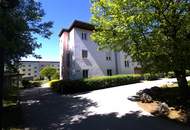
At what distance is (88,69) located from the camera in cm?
3375

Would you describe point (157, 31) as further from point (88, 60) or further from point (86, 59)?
point (88, 60)

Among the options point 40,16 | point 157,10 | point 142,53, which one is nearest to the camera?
point 157,10

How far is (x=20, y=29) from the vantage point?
1302 cm

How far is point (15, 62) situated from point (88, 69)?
17.8 m

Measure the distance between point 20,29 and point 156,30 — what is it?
8085 mm

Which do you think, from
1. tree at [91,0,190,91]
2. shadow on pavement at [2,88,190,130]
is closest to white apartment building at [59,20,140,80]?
tree at [91,0,190,91]

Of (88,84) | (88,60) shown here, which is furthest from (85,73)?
(88,84)

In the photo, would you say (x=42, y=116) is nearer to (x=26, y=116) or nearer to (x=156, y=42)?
(x=26, y=116)

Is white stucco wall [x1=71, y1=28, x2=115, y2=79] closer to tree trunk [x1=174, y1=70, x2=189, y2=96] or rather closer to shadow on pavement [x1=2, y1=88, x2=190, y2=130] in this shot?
shadow on pavement [x1=2, y1=88, x2=190, y2=130]

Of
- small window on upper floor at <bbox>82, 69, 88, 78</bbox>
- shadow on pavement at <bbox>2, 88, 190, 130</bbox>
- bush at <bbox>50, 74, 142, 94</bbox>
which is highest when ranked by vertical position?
small window on upper floor at <bbox>82, 69, 88, 78</bbox>

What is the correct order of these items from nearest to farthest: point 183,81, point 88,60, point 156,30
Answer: point 156,30, point 183,81, point 88,60

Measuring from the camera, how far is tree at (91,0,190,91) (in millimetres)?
12875

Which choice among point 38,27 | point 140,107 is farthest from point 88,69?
point 140,107

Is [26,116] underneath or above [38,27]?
underneath
